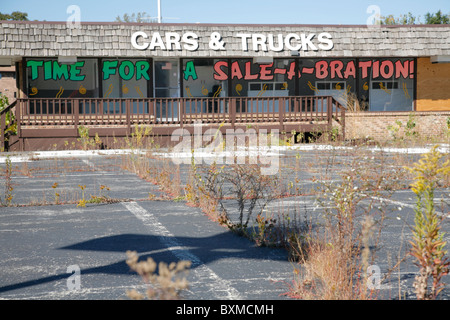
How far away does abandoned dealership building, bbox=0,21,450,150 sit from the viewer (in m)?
20.9

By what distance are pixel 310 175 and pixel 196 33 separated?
12025 millimetres

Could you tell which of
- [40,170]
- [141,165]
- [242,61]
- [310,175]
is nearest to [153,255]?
[310,175]

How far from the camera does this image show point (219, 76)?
24359mm

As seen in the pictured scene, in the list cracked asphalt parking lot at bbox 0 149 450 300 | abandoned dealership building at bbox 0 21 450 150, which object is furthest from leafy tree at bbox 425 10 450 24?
cracked asphalt parking lot at bbox 0 149 450 300

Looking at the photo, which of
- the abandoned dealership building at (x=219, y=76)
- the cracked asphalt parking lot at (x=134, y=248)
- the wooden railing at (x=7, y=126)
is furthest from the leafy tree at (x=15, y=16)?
the cracked asphalt parking lot at (x=134, y=248)

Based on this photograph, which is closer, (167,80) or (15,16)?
(167,80)

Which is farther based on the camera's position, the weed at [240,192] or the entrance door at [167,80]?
the entrance door at [167,80]

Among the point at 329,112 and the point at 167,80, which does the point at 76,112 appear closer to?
the point at 167,80

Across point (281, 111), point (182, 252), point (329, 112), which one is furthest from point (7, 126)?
point (182, 252)

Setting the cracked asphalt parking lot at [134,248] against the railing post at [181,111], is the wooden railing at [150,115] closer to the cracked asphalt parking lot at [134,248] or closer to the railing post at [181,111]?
the railing post at [181,111]

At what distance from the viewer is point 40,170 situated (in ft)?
45.6

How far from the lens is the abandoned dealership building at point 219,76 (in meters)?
20.9
